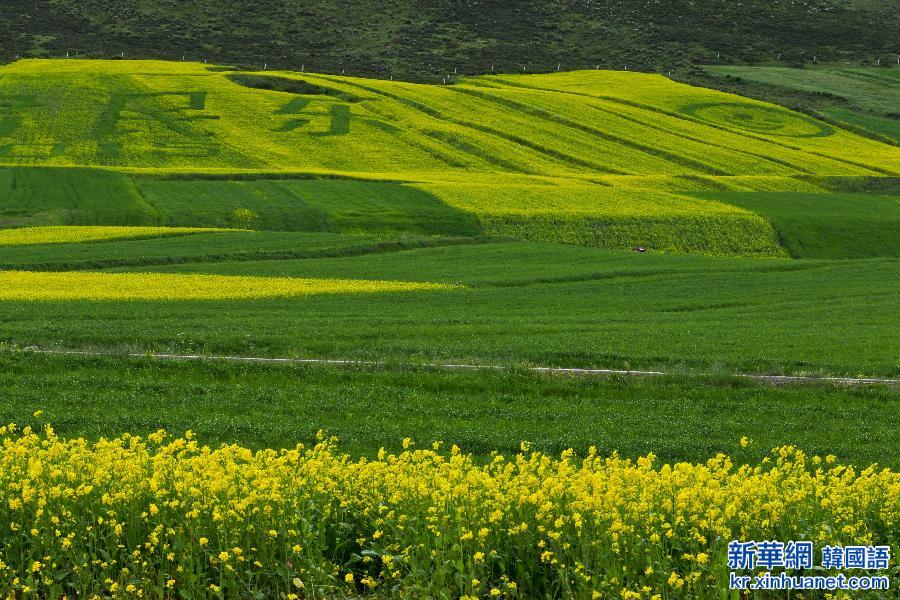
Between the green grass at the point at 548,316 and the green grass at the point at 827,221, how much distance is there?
7.96 m

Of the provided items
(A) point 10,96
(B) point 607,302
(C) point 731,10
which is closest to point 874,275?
(B) point 607,302

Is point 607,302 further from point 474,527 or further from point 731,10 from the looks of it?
point 731,10

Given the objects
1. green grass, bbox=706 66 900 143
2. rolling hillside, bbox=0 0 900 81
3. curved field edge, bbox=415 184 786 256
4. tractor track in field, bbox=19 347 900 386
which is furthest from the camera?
rolling hillside, bbox=0 0 900 81

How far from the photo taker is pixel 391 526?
35.2 ft

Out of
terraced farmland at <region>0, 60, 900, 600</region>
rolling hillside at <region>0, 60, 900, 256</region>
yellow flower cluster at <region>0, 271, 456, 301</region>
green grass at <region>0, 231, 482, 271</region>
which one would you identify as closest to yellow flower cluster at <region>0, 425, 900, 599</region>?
terraced farmland at <region>0, 60, 900, 600</region>

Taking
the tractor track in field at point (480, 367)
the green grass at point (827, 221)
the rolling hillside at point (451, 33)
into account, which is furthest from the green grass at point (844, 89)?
the tractor track in field at point (480, 367)

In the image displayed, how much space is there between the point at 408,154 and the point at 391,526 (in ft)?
242

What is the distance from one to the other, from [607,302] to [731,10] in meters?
153

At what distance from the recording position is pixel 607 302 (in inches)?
1615

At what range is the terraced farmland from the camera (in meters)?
10.6

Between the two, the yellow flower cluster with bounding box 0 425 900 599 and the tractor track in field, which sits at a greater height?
the yellow flower cluster with bounding box 0 425 900 599

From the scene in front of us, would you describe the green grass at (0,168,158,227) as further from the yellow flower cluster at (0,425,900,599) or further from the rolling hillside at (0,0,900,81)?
the rolling hillside at (0,0,900,81)

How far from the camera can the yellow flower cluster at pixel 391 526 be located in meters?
10.1

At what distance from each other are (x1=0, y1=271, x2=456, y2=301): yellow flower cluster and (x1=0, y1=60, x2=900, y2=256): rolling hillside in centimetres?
1670
